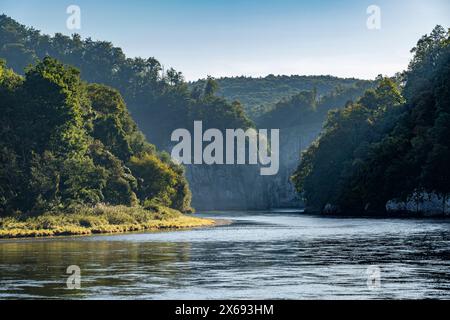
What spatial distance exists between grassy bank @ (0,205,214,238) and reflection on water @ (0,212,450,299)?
13777 millimetres

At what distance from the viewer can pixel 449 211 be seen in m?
125

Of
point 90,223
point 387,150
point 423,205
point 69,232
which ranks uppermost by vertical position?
point 387,150

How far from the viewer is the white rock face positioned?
127 meters

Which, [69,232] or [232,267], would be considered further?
[69,232]

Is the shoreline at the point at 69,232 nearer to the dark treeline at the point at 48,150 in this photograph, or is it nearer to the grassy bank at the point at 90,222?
the grassy bank at the point at 90,222

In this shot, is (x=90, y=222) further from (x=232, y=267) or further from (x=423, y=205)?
(x=423, y=205)

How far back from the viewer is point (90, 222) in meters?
95.8

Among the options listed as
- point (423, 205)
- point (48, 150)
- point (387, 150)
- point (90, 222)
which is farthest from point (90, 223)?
point (387, 150)

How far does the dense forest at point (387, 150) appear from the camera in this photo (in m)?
134

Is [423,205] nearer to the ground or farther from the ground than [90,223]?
farther from the ground

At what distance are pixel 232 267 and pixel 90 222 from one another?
171ft

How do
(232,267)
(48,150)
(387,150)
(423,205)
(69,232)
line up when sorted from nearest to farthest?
(232,267)
(69,232)
(48,150)
(423,205)
(387,150)

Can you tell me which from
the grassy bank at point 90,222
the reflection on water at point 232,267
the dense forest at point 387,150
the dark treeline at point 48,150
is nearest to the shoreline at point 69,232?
the grassy bank at point 90,222
